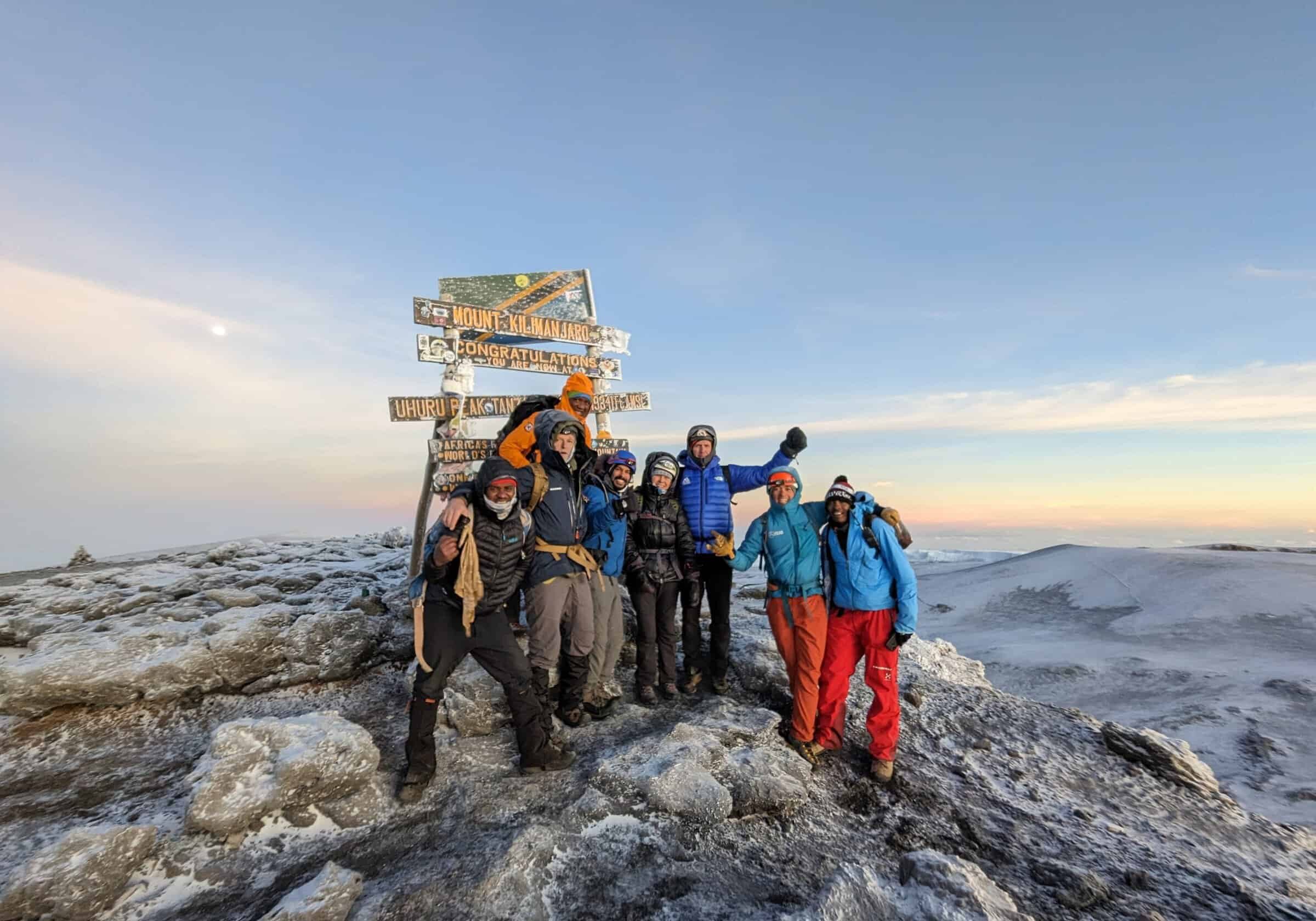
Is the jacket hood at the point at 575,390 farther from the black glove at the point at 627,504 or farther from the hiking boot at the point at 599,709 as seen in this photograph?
the hiking boot at the point at 599,709

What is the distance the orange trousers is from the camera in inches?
223

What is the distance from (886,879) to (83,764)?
7.16 meters

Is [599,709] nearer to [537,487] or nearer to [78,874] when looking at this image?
[537,487]

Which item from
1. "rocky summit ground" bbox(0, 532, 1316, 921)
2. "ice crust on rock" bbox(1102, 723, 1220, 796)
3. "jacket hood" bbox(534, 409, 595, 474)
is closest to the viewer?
"rocky summit ground" bbox(0, 532, 1316, 921)

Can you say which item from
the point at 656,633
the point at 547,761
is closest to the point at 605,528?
the point at 656,633

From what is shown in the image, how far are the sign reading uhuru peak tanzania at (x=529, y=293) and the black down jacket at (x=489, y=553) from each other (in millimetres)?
5598

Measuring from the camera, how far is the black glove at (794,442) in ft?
22.4

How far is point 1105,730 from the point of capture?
20.7 feet

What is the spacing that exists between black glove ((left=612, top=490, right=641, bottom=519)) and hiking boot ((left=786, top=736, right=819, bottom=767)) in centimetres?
301

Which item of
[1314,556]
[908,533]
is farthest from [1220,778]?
[1314,556]

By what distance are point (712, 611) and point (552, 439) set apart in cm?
298

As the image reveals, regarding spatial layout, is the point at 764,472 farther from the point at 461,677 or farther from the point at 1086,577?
the point at 1086,577

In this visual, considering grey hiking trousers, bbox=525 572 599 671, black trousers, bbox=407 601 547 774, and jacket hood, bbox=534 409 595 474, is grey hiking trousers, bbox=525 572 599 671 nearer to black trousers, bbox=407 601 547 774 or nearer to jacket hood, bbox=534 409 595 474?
black trousers, bbox=407 601 547 774

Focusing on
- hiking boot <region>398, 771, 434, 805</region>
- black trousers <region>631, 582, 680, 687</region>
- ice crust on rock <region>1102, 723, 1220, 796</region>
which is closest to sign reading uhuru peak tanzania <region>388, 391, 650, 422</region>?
black trousers <region>631, 582, 680, 687</region>
